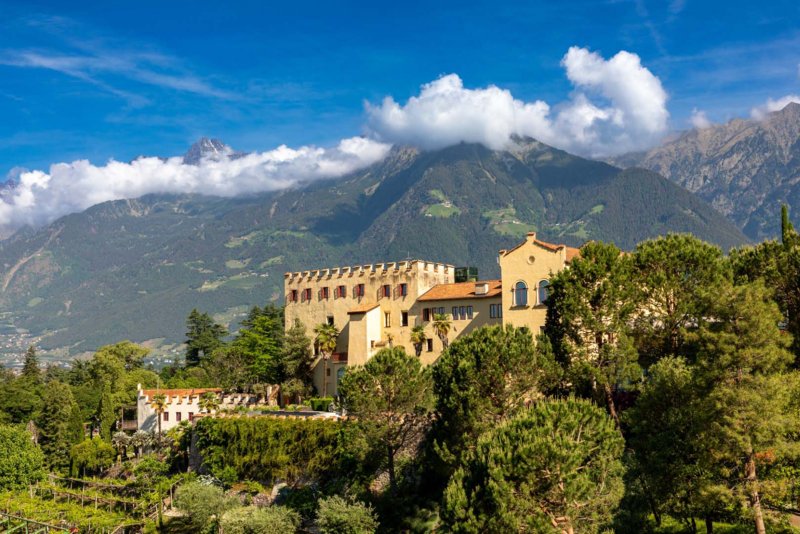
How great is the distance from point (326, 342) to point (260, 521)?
26367mm

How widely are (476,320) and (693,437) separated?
32173mm

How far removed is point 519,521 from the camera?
112ft

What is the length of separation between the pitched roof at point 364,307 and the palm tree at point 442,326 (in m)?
7.68

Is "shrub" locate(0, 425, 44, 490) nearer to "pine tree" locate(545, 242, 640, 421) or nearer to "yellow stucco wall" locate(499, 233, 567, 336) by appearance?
"yellow stucco wall" locate(499, 233, 567, 336)

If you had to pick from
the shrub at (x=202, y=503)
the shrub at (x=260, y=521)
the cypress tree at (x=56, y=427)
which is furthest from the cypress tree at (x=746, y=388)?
the cypress tree at (x=56, y=427)

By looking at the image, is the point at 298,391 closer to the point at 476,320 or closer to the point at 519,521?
the point at 476,320

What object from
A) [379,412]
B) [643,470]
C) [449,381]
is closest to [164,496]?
[379,412]

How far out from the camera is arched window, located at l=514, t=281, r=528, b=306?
63.0m

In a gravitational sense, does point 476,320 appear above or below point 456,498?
above

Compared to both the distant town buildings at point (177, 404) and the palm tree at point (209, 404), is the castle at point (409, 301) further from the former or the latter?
the palm tree at point (209, 404)

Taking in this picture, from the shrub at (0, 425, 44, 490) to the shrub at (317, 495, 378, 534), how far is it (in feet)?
144

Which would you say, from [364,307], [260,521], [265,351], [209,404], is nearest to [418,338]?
[364,307]

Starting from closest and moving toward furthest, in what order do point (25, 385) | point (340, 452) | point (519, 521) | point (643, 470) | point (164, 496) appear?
1. point (519, 521)
2. point (643, 470)
3. point (340, 452)
4. point (164, 496)
5. point (25, 385)

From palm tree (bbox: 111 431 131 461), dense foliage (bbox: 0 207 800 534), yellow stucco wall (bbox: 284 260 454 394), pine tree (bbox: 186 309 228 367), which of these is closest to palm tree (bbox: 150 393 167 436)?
dense foliage (bbox: 0 207 800 534)
